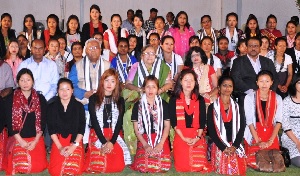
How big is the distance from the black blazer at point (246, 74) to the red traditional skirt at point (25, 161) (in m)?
2.92

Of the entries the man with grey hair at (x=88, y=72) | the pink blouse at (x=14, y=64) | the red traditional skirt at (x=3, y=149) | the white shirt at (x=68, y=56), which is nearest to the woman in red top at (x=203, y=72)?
the man with grey hair at (x=88, y=72)

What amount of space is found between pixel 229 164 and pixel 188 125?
27.3 inches

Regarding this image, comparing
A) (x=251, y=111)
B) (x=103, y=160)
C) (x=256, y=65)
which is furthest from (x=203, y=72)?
(x=103, y=160)

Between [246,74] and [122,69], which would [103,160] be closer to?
[122,69]

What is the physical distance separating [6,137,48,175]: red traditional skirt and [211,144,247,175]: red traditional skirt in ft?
6.69

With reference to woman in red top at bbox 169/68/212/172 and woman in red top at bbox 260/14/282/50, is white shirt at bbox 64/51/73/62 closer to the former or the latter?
woman in red top at bbox 169/68/212/172

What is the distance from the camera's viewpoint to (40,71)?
24.3 feet

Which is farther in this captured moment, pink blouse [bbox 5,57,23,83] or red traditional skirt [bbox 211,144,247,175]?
pink blouse [bbox 5,57,23,83]

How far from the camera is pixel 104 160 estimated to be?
258 inches

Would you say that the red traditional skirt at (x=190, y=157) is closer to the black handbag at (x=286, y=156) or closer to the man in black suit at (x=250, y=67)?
the black handbag at (x=286, y=156)

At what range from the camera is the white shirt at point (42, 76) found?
7395mm

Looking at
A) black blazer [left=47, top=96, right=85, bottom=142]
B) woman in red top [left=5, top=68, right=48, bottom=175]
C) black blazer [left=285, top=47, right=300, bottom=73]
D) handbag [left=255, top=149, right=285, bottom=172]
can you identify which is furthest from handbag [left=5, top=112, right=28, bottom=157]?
black blazer [left=285, top=47, right=300, bottom=73]

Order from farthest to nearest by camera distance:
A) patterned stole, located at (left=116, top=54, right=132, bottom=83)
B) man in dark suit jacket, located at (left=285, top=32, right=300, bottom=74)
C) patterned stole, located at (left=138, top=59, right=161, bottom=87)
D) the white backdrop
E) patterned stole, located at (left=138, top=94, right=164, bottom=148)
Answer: the white backdrop → man in dark suit jacket, located at (left=285, top=32, right=300, bottom=74) → patterned stole, located at (left=116, top=54, right=132, bottom=83) → patterned stole, located at (left=138, top=59, right=161, bottom=87) → patterned stole, located at (left=138, top=94, right=164, bottom=148)

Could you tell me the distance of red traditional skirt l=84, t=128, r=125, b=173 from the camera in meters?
6.52
